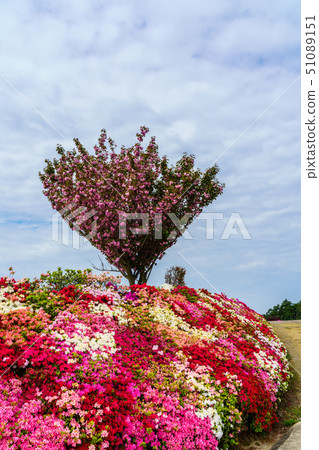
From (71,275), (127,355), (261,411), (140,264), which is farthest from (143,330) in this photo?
(140,264)

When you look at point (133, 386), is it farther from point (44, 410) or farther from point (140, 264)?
point (140, 264)

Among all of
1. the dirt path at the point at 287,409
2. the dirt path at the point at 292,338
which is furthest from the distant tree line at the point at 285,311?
the dirt path at the point at 287,409

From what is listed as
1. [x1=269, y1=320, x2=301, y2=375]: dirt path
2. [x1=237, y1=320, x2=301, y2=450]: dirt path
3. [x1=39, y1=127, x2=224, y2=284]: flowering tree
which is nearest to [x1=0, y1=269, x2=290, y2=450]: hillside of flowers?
[x1=237, y1=320, x2=301, y2=450]: dirt path

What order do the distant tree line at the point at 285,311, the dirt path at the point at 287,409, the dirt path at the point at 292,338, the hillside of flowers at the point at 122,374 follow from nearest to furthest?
the hillside of flowers at the point at 122,374 < the dirt path at the point at 287,409 < the dirt path at the point at 292,338 < the distant tree line at the point at 285,311

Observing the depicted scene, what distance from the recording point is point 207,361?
8016mm

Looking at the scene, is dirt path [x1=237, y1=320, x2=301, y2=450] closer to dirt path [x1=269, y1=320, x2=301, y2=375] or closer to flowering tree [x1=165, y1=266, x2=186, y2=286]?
dirt path [x1=269, y1=320, x2=301, y2=375]

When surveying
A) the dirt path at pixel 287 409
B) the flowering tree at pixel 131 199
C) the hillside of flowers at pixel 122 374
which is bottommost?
the dirt path at pixel 287 409

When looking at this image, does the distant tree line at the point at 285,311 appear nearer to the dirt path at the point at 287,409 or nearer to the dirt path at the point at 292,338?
the dirt path at the point at 292,338

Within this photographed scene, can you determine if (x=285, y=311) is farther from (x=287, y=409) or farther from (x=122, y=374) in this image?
(x=122, y=374)

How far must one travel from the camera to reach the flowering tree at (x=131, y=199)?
18.3 m

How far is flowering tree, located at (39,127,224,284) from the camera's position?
18.3 metres

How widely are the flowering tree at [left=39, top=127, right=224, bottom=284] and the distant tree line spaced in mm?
9359

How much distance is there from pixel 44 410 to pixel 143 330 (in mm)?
3507

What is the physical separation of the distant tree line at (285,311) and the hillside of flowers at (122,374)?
12.9 metres
